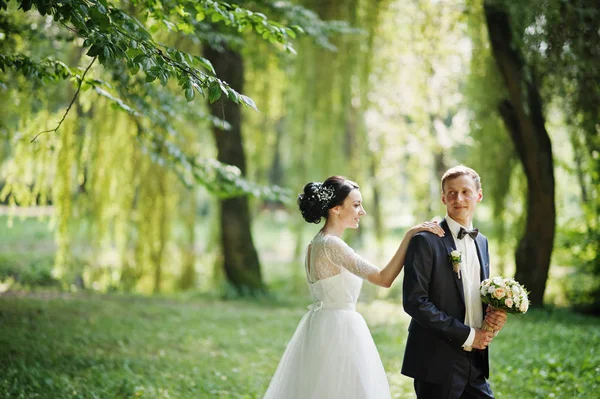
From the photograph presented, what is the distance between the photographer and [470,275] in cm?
317

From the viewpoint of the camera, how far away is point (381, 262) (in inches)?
523

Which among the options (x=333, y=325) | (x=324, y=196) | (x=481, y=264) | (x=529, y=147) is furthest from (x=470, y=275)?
(x=529, y=147)

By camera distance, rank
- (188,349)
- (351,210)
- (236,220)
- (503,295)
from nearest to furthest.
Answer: (503,295) < (351,210) < (188,349) < (236,220)

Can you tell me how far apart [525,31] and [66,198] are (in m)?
6.49

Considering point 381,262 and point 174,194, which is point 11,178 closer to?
point 174,194

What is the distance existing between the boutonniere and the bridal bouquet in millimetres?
149

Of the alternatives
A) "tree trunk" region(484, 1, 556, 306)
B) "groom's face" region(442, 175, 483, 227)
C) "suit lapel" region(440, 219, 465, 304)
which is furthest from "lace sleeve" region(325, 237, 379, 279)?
"tree trunk" region(484, 1, 556, 306)

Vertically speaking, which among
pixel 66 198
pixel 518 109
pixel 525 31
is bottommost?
pixel 66 198

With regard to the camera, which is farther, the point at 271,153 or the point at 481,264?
the point at 271,153

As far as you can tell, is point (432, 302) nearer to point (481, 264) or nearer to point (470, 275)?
point (470, 275)

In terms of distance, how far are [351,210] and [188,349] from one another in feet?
12.0

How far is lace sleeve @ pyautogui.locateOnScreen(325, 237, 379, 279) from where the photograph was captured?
3.38 metres

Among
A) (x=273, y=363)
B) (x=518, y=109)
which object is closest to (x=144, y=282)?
(x=273, y=363)

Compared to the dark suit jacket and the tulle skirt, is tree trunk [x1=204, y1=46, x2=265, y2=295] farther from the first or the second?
the dark suit jacket
